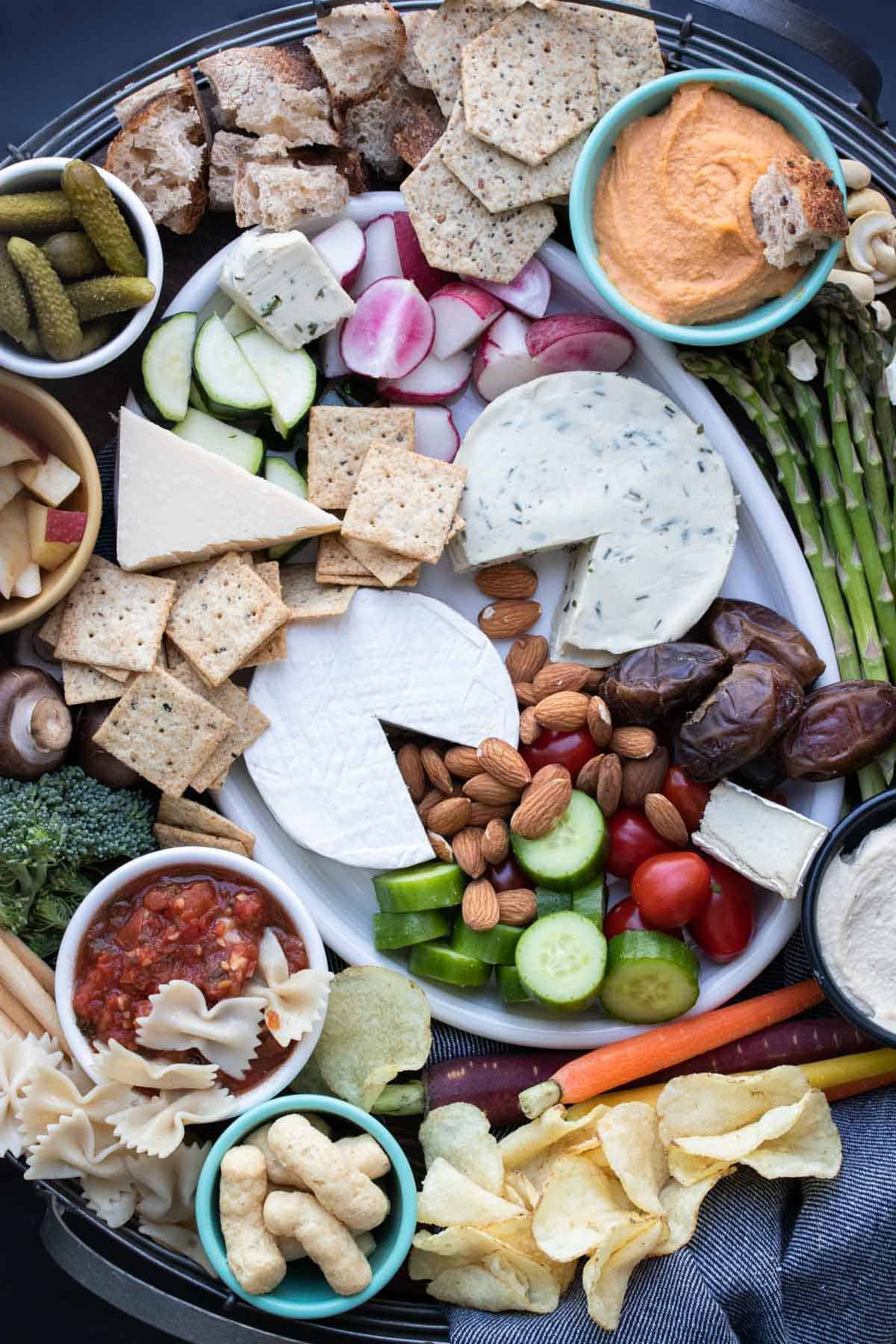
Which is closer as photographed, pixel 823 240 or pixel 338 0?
pixel 823 240

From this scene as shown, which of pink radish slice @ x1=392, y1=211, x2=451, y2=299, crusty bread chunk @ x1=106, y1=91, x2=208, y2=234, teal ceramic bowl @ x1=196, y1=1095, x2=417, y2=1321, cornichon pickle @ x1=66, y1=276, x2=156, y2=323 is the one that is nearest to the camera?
teal ceramic bowl @ x1=196, y1=1095, x2=417, y2=1321

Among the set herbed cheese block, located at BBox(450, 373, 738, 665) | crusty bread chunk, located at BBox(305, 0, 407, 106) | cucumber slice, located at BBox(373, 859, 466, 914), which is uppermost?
crusty bread chunk, located at BBox(305, 0, 407, 106)

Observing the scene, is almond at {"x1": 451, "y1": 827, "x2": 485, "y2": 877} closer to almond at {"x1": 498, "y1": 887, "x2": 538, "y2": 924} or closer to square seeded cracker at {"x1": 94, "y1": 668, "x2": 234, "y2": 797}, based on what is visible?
almond at {"x1": 498, "y1": 887, "x2": 538, "y2": 924}

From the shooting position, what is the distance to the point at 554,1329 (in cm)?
242

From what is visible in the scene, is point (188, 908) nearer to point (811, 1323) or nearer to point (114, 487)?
point (114, 487)

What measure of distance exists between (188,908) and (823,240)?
6.20 feet

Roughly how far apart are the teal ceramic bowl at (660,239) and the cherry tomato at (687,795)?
0.95 m

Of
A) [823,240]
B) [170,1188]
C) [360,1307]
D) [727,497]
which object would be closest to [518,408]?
[727,497]

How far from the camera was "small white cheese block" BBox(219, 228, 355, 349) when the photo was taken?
8.37 ft

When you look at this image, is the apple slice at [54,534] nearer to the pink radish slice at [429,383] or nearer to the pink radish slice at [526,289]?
the pink radish slice at [429,383]

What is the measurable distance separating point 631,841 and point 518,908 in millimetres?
303

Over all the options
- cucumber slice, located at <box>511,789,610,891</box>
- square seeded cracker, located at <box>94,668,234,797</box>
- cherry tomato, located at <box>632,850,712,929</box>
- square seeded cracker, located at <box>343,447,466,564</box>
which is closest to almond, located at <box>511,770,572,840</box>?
cucumber slice, located at <box>511,789,610,891</box>

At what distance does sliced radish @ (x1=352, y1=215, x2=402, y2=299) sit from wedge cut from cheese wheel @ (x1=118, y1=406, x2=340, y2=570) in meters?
0.56

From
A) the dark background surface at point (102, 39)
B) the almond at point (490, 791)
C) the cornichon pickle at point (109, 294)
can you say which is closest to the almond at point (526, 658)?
the almond at point (490, 791)
